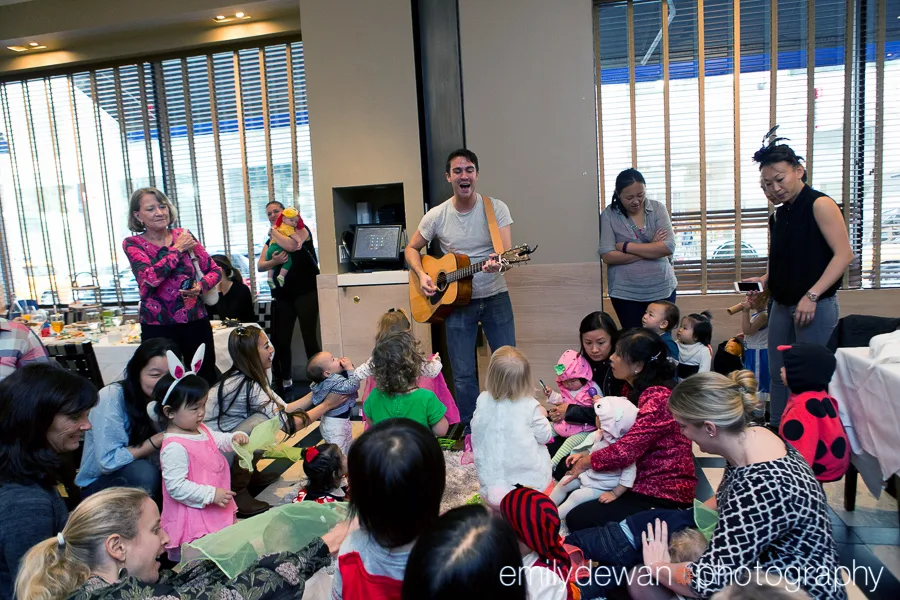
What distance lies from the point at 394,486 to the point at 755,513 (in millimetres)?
878

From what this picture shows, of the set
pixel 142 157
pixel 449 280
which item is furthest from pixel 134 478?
pixel 142 157

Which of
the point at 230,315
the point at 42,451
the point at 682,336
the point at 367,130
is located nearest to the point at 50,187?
the point at 230,315

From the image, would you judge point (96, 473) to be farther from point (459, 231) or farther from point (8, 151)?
point (8, 151)

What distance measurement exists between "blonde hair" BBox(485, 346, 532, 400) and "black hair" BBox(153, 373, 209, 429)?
3.55ft

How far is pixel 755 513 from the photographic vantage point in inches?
56.3

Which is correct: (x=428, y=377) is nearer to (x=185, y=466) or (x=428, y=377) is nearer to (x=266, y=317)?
(x=185, y=466)

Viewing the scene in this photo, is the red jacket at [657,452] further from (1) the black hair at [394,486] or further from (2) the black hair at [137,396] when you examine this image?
(2) the black hair at [137,396]

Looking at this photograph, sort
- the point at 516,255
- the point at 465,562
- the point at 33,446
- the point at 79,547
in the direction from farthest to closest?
the point at 516,255
the point at 33,446
the point at 79,547
the point at 465,562

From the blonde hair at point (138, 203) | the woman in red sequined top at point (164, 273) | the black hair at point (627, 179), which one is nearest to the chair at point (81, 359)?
the woman in red sequined top at point (164, 273)

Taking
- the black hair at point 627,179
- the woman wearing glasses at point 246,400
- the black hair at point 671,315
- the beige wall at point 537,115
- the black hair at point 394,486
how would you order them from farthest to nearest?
the beige wall at point 537,115
the black hair at point 627,179
the black hair at point 671,315
the woman wearing glasses at point 246,400
the black hair at point 394,486

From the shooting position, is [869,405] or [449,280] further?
[449,280]

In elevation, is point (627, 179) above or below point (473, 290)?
above

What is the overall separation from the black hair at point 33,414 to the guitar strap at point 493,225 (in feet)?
6.87

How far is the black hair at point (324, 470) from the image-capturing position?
8.57 feet
